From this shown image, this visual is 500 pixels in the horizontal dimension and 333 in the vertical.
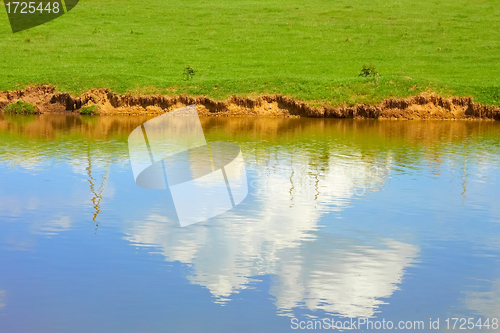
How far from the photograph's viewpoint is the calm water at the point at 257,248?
32.3 ft

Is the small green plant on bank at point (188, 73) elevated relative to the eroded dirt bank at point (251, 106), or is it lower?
elevated

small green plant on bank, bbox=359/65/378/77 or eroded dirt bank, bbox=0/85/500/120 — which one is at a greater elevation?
small green plant on bank, bbox=359/65/378/77

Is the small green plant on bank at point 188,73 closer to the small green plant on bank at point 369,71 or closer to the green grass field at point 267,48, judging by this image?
the green grass field at point 267,48

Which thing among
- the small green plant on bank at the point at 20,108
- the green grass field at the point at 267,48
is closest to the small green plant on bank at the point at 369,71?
the green grass field at the point at 267,48

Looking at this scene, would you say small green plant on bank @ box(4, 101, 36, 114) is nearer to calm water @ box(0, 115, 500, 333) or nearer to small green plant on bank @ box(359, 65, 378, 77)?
calm water @ box(0, 115, 500, 333)

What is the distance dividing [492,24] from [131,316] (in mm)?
59370

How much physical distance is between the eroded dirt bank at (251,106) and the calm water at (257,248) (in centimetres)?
1843

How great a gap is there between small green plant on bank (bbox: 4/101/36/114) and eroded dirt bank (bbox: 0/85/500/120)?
21.6 inches

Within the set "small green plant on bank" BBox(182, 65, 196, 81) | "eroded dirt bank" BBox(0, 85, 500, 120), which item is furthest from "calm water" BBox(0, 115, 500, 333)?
"small green plant on bank" BBox(182, 65, 196, 81)

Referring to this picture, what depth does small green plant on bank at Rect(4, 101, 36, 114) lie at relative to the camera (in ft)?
150

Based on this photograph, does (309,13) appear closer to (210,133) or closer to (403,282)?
(210,133)

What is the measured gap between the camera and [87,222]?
15195 millimetres

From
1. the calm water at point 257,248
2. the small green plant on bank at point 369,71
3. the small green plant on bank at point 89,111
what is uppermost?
the small green plant on bank at point 369,71

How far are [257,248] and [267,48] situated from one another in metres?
45.6
